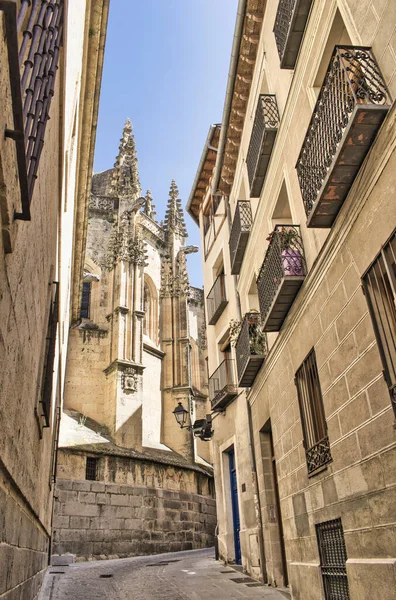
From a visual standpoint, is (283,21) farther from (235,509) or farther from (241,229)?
(235,509)

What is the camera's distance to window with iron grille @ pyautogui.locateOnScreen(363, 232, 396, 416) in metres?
4.28

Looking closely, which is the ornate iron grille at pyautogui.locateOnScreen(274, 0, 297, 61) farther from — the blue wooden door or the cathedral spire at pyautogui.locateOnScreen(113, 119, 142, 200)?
the cathedral spire at pyautogui.locateOnScreen(113, 119, 142, 200)

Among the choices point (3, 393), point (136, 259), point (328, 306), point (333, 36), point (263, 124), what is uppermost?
point (136, 259)

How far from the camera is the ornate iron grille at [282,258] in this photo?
6766 mm

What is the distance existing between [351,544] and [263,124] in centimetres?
620

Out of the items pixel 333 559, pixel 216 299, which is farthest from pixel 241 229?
pixel 333 559

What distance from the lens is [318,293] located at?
20.0ft

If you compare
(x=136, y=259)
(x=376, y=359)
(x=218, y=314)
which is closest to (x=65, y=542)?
(x=218, y=314)

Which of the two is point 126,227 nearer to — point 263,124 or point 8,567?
point 263,124

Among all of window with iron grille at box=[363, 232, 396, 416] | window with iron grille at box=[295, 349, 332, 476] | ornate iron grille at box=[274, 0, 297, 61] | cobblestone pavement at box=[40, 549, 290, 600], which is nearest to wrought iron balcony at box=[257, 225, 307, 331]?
window with iron grille at box=[295, 349, 332, 476]

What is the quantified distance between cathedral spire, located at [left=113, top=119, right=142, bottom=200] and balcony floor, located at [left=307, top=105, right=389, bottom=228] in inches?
861

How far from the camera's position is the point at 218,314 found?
46.2 ft

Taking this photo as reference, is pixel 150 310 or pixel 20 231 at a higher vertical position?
pixel 150 310

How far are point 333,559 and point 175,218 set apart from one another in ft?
86.9
